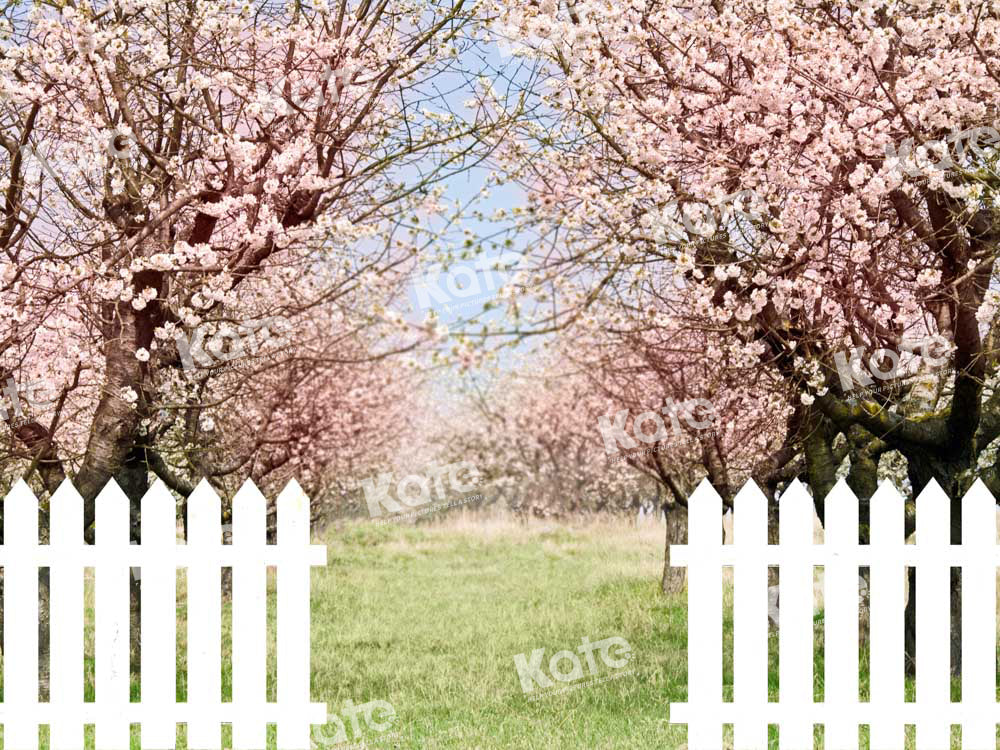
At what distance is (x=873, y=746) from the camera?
16.6 feet

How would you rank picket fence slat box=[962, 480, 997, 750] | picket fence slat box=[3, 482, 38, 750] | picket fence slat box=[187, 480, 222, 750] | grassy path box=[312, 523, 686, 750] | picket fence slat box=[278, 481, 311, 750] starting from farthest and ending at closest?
grassy path box=[312, 523, 686, 750]
picket fence slat box=[3, 482, 38, 750]
picket fence slat box=[962, 480, 997, 750]
picket fence slat box=[187, 480, 222, 750]
picket fence slat box=[278, 481, 311, 750]

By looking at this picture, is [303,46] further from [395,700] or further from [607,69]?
[395,700]

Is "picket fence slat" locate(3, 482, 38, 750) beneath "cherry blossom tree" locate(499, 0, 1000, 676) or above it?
beneath

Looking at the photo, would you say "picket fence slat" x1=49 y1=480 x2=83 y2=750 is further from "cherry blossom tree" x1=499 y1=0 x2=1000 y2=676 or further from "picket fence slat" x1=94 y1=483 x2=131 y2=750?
"cherry blossom tree" x1=499 y1=0 x2=1000 y2=676

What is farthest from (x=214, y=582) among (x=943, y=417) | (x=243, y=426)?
(x=243, y=426)

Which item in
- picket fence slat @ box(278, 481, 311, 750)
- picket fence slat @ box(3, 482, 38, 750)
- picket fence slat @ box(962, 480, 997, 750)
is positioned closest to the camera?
picket fence slat @ box(278, 481, 311, 750)

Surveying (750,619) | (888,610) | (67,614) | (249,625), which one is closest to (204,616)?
(249,625)

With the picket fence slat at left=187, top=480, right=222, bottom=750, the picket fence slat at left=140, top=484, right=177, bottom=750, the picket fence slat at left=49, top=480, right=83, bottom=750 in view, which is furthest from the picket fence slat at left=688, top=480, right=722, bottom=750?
the picket fence slat at left=49, top=480, right=83, bottom=750

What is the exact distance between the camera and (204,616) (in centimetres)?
493

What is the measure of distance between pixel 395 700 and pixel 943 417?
15.1 ft

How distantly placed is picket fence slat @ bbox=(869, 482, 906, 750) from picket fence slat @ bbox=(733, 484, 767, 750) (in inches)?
21.3

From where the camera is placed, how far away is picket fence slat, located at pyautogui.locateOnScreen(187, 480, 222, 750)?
16.1ft

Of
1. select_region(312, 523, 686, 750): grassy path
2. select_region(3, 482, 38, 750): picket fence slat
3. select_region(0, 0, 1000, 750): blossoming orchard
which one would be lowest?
select_region(312, 523, 686, 750): grassy path

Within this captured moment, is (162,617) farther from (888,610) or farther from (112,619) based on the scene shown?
(888,610)
